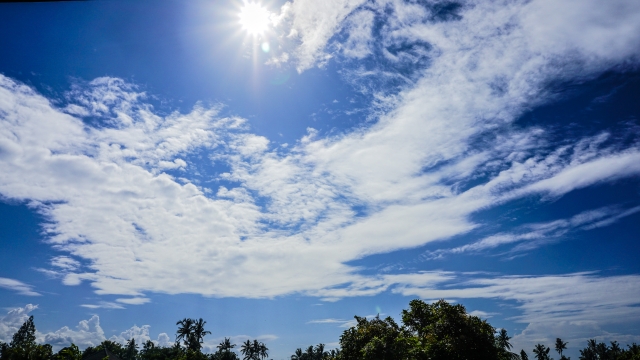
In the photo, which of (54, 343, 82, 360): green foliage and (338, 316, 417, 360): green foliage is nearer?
(54, 343, 82, 360): green foliage

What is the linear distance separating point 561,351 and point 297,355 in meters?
84.7

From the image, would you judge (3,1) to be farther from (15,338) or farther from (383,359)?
Result: (15,338)

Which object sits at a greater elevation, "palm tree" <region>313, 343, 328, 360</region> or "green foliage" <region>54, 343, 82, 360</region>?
"green foliage" <region>54, 343, 82, 360</region>

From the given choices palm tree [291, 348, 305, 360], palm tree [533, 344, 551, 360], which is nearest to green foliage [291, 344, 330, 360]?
palm tree [291, 348, 305, 360]

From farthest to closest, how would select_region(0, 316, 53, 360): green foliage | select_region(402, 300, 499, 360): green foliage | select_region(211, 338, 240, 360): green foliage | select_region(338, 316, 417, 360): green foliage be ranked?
1. select_region(211, 338, 240, 360): green foliage
2. select_region(338, 316, 417, 360): green foliage
3. select_region(402, 300, 499, 360): green foliage
4. select_region(0, 316, 53, 360): green foliage

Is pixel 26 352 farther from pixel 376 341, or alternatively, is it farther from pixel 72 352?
pixel 376 341

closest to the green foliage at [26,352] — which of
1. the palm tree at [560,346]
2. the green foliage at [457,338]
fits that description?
the green foliage at [457,338]

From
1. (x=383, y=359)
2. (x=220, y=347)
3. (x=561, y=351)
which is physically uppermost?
(x=383, y=359)

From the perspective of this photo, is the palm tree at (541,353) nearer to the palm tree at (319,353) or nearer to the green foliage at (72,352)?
the palm tree at (319,353)

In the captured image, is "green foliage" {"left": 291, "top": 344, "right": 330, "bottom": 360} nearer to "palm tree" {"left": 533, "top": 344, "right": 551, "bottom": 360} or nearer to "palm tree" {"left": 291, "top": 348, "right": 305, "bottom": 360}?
"palm tree" {"left": 291, "top": 348, "right": 305, "bottom": 360}

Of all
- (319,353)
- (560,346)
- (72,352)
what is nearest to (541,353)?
(560,346)

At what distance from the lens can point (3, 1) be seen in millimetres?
5383

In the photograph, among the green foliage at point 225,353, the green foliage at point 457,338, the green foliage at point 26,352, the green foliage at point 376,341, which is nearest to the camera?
the green foliage at point 26,352

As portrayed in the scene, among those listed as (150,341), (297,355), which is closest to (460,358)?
(297,355)
